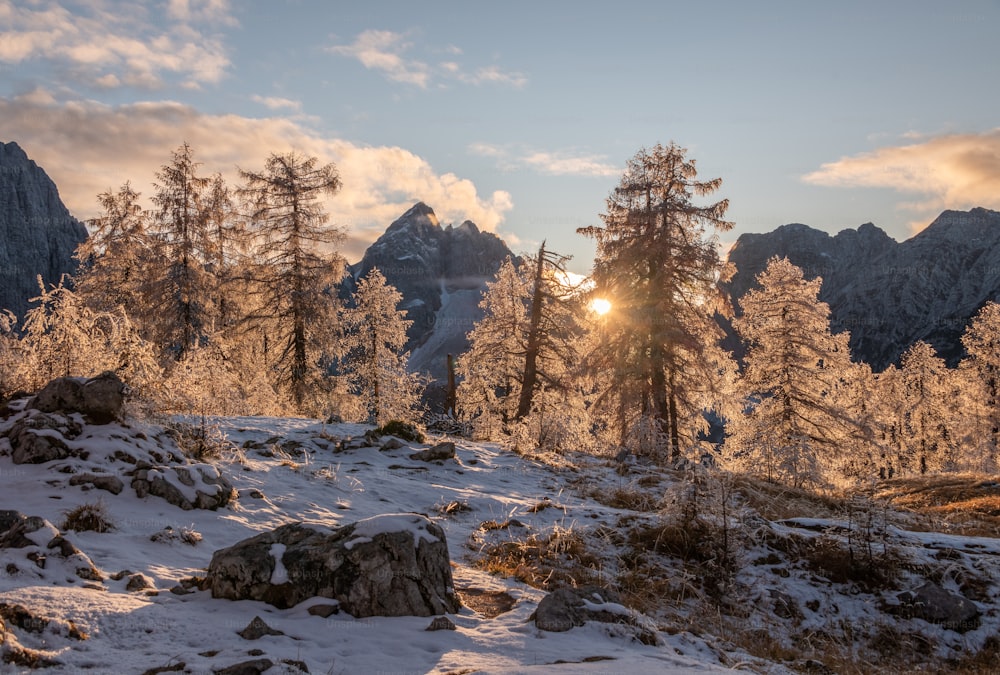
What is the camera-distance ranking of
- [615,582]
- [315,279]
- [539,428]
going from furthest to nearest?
[315,279] → [539,428] → [615,582]

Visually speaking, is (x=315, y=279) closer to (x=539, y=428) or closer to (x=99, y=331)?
(x=539, y=428)

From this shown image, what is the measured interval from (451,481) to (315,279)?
1454cm

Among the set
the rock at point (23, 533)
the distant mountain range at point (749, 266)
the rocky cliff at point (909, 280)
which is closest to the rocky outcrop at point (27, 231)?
the distant mountain range at point (749, 266)

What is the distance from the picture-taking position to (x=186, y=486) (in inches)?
282

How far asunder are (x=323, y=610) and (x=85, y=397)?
524 centimetres

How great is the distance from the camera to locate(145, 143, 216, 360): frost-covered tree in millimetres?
22000

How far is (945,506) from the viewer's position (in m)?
12.0

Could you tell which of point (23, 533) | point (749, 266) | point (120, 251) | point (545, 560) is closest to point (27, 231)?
point (120, 251)

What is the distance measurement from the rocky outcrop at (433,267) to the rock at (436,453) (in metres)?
119

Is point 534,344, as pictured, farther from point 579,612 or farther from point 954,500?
point 579,612

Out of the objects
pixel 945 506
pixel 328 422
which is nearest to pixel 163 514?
pixel 328 422

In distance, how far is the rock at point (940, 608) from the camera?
6.38 meters

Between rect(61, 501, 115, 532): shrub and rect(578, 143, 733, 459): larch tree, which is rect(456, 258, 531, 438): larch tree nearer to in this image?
rect(578, 143, 733, 459): larch tree

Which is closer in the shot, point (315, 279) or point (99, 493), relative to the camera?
point (99, 493)
